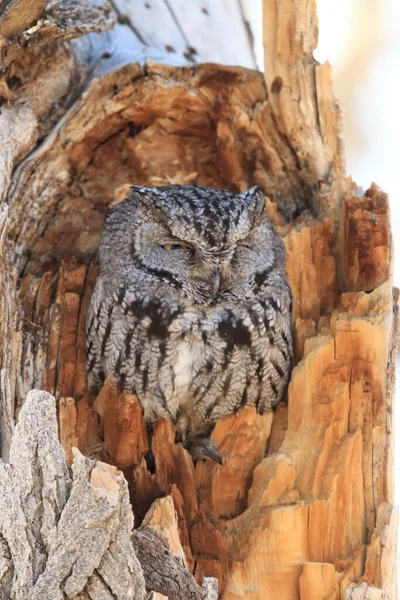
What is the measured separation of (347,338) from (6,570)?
1.64m

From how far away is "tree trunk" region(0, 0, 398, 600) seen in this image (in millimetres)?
2051

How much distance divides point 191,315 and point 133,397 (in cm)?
38

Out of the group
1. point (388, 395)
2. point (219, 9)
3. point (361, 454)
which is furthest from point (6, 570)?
point (219, 9)

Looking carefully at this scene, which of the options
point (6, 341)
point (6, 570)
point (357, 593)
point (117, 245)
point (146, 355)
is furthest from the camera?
point (117, 245)

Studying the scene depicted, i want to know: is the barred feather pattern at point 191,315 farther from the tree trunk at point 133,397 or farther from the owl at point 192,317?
the tree trunk at point 133,397

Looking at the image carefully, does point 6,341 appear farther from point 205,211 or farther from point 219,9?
point 219,9

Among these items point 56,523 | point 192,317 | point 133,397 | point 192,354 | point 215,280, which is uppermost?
point 215,280

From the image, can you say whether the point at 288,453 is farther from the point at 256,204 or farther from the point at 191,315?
the point at 256,204

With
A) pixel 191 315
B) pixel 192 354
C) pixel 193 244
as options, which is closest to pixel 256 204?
pixel 193 244

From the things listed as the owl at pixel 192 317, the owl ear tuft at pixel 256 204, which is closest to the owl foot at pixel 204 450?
the owl at pixel 192 317

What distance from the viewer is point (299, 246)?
3562 mm

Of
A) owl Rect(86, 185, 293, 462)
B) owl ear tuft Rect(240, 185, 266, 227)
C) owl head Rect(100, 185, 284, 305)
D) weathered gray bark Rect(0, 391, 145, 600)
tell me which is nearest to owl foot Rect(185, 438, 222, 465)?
owl Rect(86, 185, 293, 462)

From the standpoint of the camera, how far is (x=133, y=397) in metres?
3.04

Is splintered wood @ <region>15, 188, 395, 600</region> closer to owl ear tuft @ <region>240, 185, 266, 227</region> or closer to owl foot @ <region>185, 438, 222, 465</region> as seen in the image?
owl foot @ <region>185, 438, 222, 465</region>
